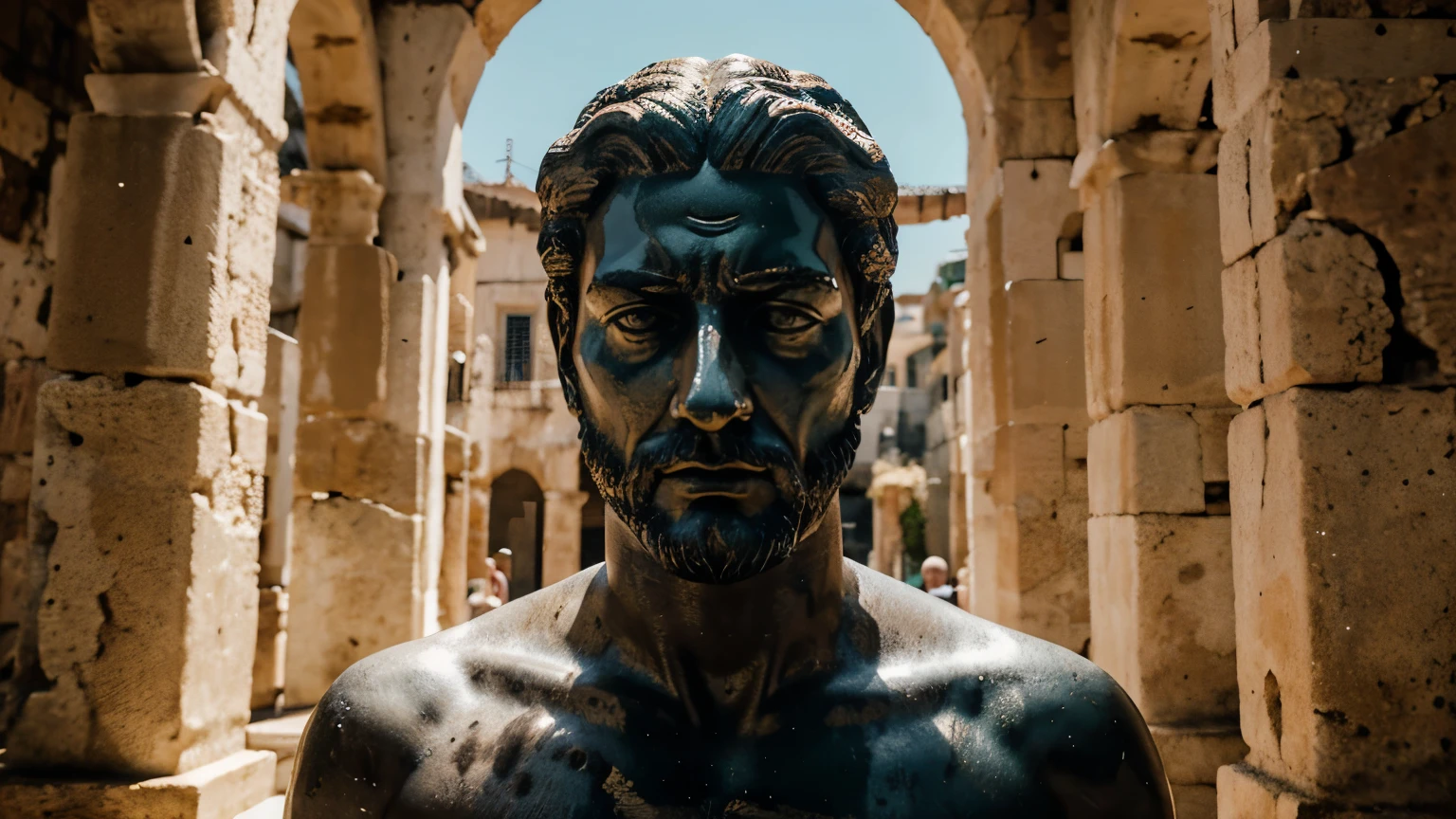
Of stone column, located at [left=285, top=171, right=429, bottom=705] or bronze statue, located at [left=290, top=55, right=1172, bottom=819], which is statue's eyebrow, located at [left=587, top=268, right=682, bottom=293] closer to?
bronze statue, located at [left=290, top=55, right=1172, bottom=819]

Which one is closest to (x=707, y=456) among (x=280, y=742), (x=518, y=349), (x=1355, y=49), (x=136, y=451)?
(x=1355, y=49)

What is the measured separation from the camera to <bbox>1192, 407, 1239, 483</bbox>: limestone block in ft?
16.4

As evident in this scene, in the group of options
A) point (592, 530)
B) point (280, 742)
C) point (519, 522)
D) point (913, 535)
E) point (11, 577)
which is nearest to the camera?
point (280, 742)

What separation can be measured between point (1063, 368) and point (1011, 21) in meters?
2.16

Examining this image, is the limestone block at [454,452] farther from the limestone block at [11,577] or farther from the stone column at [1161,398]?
the stone column at [1161,398]

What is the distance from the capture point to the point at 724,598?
57.9 inches

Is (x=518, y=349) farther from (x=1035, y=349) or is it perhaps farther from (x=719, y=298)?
(x=719, y=298)

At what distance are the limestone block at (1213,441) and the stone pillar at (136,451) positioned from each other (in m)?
4.23

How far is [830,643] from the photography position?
1.52 metres

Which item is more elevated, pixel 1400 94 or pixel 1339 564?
pixel 1400 94

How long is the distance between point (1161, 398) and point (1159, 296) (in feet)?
1.63

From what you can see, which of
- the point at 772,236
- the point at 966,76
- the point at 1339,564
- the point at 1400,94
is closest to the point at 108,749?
the point at 772,236

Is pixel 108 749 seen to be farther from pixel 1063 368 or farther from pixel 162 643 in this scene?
pixel 1063 368

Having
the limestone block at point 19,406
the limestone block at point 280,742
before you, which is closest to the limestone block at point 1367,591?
the limestone block at point 280,742
